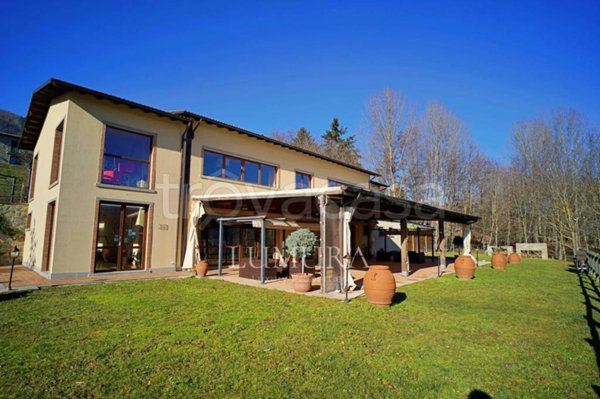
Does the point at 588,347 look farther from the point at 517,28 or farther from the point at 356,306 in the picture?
the point at 517,28

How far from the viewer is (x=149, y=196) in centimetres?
1238

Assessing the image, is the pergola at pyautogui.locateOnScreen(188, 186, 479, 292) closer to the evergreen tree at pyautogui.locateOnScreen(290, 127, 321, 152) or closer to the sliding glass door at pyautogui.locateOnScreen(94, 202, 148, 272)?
the sliding glass door at pyautogui.locateOnScreen(94, 202, 148, 272)

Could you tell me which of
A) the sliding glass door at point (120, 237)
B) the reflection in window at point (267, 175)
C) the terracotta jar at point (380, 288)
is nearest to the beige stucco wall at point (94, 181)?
the sliding glass door at point (120, 237)

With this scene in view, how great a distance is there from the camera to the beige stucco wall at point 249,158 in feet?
46.1

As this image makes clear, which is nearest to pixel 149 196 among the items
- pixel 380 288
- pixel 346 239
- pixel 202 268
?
pixel 202 268

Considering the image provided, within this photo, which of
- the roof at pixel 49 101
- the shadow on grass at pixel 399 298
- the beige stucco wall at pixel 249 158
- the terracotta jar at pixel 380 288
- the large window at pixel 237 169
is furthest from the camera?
the large window at pixel 237 169

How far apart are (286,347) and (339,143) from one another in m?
37.6

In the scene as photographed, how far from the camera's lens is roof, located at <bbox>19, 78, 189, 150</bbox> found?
10578 millimetres

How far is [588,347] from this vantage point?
473cm

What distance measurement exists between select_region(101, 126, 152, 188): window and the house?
0.04m

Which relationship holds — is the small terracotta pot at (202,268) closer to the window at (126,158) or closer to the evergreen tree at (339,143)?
the window at (126,158)

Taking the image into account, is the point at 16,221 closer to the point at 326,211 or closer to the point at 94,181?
the point at 94,181

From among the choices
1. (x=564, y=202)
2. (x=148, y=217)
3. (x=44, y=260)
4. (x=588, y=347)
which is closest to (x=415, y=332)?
(x=588, y=347)

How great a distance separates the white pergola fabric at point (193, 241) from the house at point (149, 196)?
0.20 feet
